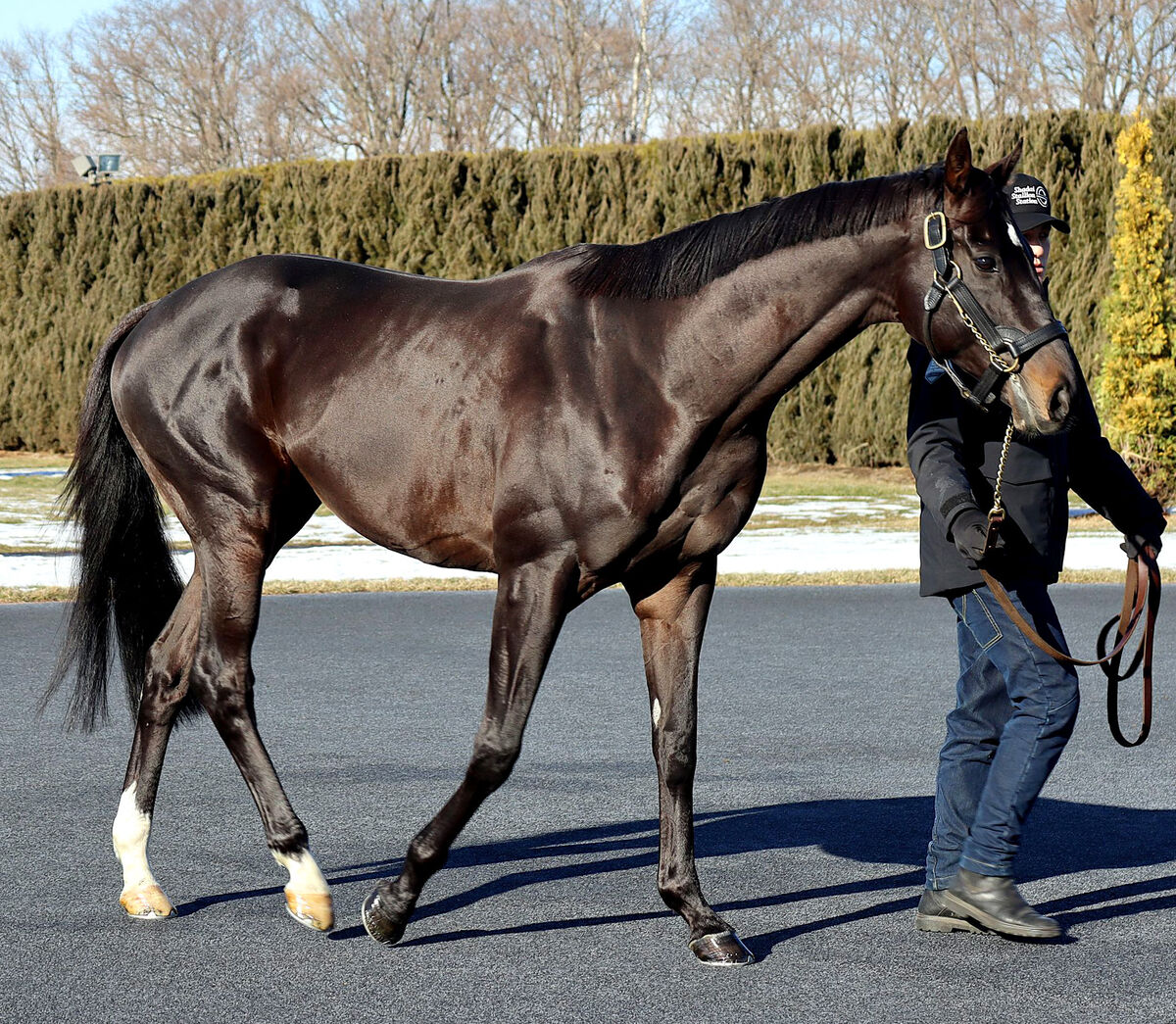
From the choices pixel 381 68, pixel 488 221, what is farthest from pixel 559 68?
pixel 488 221

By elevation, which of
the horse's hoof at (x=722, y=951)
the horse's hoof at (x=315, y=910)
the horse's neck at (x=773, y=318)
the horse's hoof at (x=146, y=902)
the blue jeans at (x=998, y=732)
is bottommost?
the horse's hoof at (x=146, y=902)

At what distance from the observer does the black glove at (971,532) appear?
3459 mm

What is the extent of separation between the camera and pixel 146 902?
379 centimetres

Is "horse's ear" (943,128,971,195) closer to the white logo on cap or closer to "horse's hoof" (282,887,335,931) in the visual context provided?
the white logo on cap

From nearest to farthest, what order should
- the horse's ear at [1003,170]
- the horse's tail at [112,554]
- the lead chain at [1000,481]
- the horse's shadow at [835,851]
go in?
the horse's ear at [1003,170] → the lead chain at [1000,481] → the horse's shadow at [835,851] → the horse's tail at [112,554]

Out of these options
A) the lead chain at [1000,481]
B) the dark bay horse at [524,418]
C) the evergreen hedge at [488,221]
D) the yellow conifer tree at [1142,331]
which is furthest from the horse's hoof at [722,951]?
the evergreen hedge at [488,221]

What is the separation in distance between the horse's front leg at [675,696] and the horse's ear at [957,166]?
3.58 ft

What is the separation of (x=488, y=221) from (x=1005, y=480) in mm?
14911

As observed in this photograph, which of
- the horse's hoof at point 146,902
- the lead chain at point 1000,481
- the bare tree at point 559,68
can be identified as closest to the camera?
the lead chain at point 1000,481

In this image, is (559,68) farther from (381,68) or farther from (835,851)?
(835,851)

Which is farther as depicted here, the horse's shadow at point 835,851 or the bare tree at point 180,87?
the bare tree at point 180,87

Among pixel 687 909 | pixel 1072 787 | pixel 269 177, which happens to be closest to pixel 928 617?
pixel 1072 787

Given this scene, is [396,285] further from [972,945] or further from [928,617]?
[928,617]

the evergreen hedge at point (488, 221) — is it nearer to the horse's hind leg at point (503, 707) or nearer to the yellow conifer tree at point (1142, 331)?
the yellow conifer tree at point (1142, 331)
